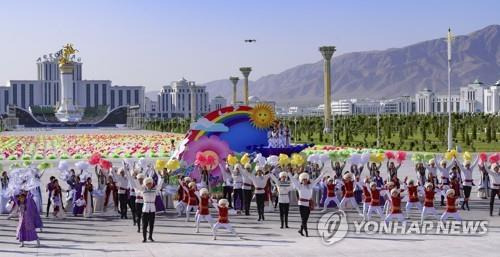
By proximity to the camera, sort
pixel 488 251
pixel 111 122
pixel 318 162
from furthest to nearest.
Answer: pixel 111 122 → pixel 318 162 → pixel 488 251

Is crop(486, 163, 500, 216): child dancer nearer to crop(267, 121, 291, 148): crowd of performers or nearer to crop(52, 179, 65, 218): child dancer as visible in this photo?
crop(267, 121, 291, 148): crowd of performers

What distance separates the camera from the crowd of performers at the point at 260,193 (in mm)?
14734

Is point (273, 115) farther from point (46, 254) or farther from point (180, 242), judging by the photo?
point (46, 254)

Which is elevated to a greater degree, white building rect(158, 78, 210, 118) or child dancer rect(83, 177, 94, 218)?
white building rect(158, 78, 210, 118)

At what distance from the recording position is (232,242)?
1385cm

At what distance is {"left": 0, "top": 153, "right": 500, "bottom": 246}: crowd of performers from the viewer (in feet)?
48.3

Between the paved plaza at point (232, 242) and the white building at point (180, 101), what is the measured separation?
16901cm

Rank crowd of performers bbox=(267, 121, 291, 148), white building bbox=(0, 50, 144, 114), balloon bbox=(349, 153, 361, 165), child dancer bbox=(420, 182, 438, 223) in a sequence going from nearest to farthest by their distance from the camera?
child dancer bbox=(420, 182, 438, 223) → balloon bbox=(349, 153, 361, 165) → crowd of performers bbox=(267, 121, 291, 148) → white building bbox=(0, 50, 144, 114)

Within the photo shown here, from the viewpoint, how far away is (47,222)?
16750 millimetres

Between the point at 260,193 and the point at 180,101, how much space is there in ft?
575

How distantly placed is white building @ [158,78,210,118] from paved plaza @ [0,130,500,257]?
554ft

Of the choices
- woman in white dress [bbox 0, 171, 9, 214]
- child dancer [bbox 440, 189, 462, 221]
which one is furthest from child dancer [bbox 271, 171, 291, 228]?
woman in white dress [bbox 0, 171, 9, 214]

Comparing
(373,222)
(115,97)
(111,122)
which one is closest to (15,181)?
(373,222)

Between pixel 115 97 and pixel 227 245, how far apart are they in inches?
6600
